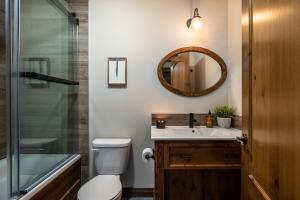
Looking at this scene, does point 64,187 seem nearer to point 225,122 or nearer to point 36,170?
point 36,170

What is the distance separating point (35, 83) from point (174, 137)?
1.18 m

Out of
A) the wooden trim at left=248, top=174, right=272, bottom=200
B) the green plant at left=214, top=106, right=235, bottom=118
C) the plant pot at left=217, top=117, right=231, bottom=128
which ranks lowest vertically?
the wooden trim at left=248, top=174, right=272, bottom=200

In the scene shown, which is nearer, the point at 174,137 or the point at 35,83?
the point at 35,83

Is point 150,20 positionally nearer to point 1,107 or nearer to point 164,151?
point 164,151

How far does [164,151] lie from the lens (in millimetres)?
1821

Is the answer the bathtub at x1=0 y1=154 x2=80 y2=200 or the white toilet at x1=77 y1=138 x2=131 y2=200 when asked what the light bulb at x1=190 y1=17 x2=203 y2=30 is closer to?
the white toilet at x1=77 y1=138 x2=131 y2=200

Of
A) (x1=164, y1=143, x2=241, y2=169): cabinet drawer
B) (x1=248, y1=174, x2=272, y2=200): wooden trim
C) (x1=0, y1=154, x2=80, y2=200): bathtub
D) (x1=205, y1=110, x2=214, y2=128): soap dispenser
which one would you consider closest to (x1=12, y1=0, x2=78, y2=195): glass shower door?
(x1=0, y1=154, x2=80, y2=200): bathtub

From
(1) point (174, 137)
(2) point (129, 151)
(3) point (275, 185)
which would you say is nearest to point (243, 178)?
(3) point (275, 185)

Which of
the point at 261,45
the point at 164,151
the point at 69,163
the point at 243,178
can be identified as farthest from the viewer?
the point at 69,163

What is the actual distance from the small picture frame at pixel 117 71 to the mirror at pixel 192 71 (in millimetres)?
398

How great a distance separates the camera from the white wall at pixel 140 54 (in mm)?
2529

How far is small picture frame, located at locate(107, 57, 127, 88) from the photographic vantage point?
253 centimetres

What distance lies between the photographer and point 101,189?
1960mm

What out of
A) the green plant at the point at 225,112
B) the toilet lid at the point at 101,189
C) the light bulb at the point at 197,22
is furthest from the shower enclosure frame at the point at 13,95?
the green plant at the point at 225,112
